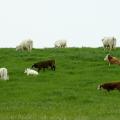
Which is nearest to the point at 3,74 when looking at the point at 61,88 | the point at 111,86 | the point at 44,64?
the point at 44,64

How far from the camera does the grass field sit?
21984 millimetres

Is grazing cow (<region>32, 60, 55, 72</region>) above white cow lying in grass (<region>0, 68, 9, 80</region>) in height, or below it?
above

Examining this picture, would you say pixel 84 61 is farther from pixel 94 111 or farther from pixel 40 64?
pixel 94 111

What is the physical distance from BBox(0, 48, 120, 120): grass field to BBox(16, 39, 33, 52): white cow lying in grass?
6.84 feet

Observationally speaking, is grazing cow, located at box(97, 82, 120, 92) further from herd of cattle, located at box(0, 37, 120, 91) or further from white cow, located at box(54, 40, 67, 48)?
white cow, located at box(54, 40, 67, 48)

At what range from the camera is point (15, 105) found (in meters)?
25.4

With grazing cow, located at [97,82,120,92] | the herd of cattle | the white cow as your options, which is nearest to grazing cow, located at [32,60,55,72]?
the herd of cattle

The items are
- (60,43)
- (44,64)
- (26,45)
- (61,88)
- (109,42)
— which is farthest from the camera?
(60,43)

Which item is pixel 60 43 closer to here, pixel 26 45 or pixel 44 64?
pixel 26 45

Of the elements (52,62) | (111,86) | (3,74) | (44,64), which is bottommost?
(111,86)

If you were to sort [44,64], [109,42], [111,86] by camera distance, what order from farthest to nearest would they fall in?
[109,42] → [44,64] → [111,86]

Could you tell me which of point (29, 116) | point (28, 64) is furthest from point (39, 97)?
point (28, 64)

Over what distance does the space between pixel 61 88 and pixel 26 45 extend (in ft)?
59.7

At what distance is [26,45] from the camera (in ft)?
159
